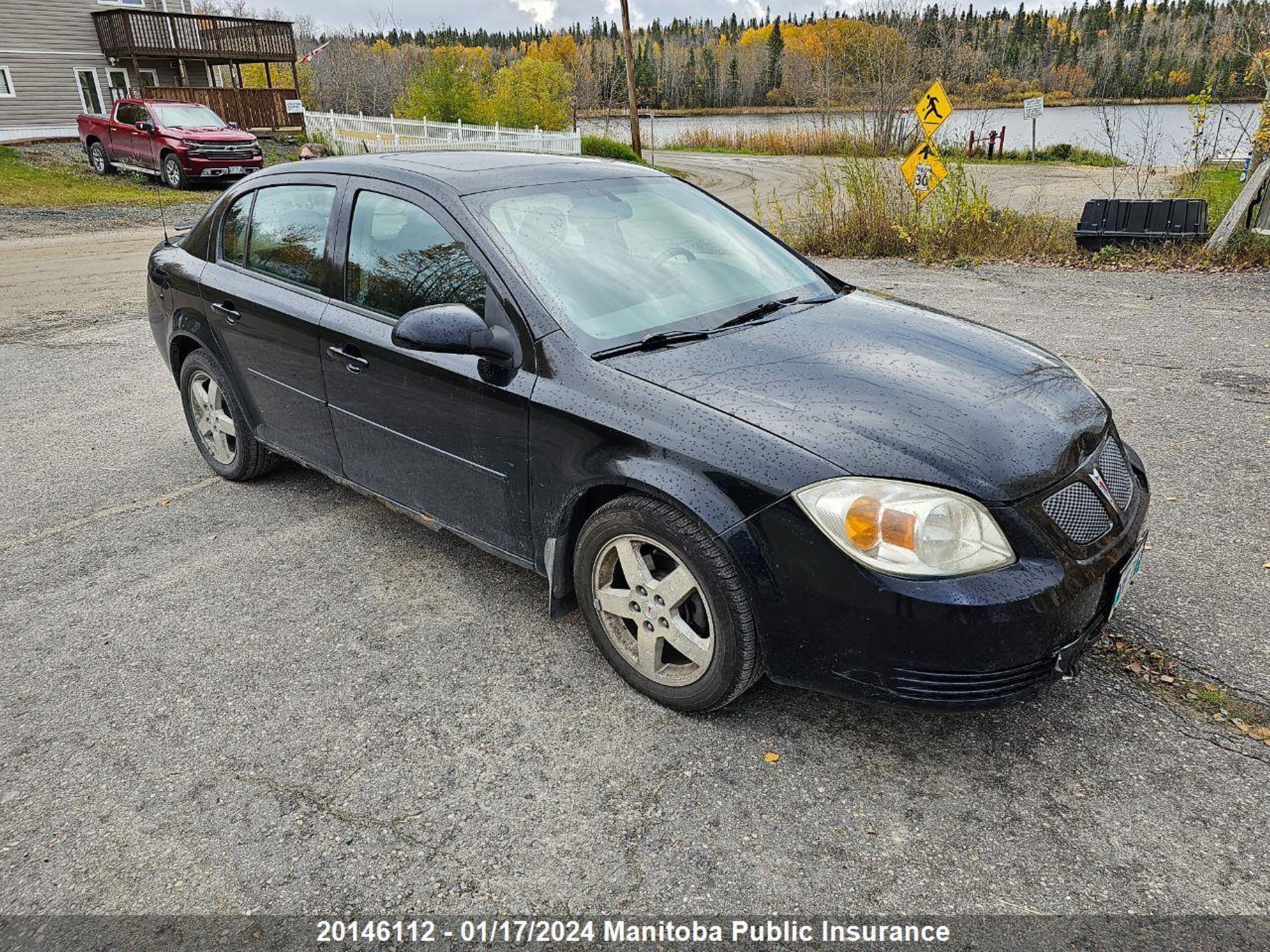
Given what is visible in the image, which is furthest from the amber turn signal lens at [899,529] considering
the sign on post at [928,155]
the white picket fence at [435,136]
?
the white picket fence at [435,136]

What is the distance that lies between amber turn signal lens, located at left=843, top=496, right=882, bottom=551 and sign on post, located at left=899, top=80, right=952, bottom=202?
1006cm

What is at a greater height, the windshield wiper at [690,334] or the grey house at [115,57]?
the grey house at [115,57]

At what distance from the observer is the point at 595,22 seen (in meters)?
Result: 132

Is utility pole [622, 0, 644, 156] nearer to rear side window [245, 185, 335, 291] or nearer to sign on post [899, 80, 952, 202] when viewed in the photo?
sign on post [899, 80, 952, 202]

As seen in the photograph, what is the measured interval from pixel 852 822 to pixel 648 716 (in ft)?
2.43

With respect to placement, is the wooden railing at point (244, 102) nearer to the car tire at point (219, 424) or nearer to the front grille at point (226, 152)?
the front grille at point (226, 152)

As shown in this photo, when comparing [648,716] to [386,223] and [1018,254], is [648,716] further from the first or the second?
[1018,254]

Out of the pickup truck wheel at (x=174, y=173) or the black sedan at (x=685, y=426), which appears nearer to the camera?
the black sedan at (x=685, y=426)

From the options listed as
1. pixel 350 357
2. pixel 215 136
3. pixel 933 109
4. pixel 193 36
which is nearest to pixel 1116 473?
pixel 350 357

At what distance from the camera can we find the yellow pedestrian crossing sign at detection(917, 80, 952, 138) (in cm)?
1127

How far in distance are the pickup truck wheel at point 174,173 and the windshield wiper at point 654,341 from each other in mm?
20922

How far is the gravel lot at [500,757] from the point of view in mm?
2242

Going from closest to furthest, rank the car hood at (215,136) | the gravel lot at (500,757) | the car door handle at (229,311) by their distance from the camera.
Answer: the gravel lot at (500,757) < the car door handle at (229,311) < the car hood at (215,136)

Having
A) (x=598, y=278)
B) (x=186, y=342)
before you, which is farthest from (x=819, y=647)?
(x=186, y=342)
